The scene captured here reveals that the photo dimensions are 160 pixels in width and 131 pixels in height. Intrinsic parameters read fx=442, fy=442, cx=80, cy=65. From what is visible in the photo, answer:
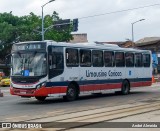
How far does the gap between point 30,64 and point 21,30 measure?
1992 inches

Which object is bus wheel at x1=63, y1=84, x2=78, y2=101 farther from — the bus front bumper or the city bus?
the bus front bumper

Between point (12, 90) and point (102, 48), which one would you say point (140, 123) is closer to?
point (12, 90)

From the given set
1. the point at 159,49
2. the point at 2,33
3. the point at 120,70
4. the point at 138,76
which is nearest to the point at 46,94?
the point at 120,70

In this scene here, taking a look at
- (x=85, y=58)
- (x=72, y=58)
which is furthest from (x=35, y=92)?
(x=85, y=58)

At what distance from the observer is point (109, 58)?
24.8m

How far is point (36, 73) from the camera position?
20.0 metres

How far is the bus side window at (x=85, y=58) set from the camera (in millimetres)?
22328

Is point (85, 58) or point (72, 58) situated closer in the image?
point (72, 58)

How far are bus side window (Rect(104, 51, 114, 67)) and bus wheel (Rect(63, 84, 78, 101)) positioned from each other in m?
3.27

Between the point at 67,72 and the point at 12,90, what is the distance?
273cm

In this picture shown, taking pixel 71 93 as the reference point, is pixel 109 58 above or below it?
above

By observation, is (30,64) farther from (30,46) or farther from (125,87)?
(125,87)

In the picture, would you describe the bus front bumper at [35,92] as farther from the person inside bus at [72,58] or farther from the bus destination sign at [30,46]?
the person inside bus at [72,58]

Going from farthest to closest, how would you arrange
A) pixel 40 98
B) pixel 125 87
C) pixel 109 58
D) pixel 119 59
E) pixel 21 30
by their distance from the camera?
1. pixel 21 30
2. pixel 125 87
3. pixel 119 59
4. pixel 109 58
5. pixel 40 98
